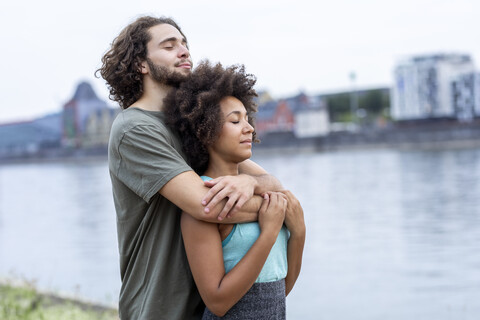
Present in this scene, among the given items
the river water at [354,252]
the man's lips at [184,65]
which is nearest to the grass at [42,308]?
the river water at [354,252]

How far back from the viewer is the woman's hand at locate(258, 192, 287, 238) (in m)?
1.95

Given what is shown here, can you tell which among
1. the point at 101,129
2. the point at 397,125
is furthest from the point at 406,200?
the point at 101,129

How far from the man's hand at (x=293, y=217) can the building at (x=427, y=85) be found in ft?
246

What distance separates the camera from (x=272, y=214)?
197 centimetres

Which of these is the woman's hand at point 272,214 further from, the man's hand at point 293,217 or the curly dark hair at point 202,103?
the curly dark hair at point 202,103

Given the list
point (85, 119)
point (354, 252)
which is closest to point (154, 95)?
point (354, 252)

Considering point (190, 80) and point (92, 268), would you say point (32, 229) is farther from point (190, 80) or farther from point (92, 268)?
point (190, 80)

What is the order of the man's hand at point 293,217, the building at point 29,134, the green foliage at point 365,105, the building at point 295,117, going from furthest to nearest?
the building at point 29,134 < the green foliage at point 365,105 < the building at point 295,117 < the man's hand at point 293,217

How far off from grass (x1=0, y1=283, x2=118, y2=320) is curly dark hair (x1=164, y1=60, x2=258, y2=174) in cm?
260

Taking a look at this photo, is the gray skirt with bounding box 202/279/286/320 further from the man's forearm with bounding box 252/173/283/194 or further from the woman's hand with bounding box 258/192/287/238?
the man's forearm with bounding box 252/173/283/194

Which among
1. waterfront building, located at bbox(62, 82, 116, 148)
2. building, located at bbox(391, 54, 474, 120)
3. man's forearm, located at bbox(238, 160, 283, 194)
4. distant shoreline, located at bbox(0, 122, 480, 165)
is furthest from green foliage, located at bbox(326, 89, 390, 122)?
man's forearm, located at bbox(238, 160, 283, 194)

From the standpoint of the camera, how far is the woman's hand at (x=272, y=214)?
1.95 metres

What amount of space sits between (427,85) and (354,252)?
70.5 m

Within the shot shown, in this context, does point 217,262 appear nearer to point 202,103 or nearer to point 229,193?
point 229,193
